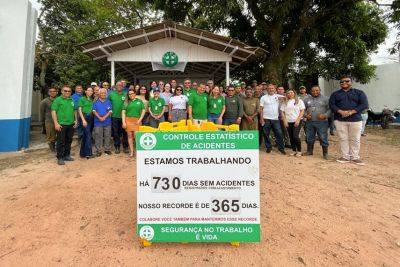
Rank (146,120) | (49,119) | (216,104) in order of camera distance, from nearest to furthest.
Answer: (216,104) < (146,120) < (49,119)

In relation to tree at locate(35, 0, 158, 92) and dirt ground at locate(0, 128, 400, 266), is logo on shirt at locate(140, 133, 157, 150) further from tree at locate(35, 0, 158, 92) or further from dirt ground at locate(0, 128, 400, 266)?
tree at locate(35, 0, 158, 92)

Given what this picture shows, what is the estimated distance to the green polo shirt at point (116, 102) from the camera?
25.0 ft

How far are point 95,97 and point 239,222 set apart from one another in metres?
5.69

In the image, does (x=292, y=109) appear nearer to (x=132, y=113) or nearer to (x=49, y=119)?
(x=132, y=113)

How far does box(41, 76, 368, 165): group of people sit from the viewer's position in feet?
23.0

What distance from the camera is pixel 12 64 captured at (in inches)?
357

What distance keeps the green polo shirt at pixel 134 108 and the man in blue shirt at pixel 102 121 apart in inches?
17.7

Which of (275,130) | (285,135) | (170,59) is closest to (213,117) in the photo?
(275,130)

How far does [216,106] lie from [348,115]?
3.04 m

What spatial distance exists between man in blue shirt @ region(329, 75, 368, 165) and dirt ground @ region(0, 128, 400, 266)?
0.76 meters

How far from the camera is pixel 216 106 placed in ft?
24.5

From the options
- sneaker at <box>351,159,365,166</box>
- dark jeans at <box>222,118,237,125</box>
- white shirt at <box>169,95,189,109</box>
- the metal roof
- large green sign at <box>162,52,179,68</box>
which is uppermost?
the metal roof

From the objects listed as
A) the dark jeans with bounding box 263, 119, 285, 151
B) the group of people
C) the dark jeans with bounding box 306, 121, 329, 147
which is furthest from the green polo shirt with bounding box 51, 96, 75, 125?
the dark jeans with bounding box 306, 121, 329, 147

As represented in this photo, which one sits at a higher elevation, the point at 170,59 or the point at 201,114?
the point at 170,59
